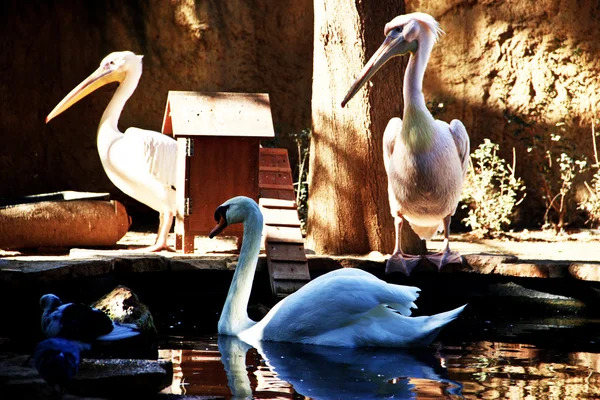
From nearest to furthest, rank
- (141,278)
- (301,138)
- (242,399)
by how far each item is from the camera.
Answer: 1. (242,399)
2. (141,278)
3. (301,138)

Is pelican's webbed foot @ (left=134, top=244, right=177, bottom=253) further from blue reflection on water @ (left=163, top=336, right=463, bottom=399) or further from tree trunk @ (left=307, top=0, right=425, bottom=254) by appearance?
blue reflection on water @ (left=163, top=336, right=463, bottom=399)

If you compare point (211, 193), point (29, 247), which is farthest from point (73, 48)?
point (211, 193)

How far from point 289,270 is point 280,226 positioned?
0.70 metres

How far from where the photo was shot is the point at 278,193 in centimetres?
814

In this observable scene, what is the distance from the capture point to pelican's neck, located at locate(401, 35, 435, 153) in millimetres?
7062

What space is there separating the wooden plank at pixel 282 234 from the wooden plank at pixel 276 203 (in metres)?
0.39

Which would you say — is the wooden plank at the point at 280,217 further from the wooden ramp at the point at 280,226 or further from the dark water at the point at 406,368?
the dark water at the point at 406,368

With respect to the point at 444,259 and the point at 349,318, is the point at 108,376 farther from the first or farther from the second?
the point at 444,259

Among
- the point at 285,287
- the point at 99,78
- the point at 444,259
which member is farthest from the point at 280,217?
the point at 99,78

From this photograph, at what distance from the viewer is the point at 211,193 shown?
7949mm

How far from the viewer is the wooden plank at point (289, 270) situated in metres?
6.89

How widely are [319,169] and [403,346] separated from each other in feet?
9.33

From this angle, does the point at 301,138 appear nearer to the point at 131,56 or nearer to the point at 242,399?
the point at 131,56

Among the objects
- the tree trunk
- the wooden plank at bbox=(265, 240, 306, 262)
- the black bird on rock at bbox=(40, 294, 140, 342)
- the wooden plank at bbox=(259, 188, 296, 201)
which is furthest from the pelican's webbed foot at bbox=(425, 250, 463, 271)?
the black bird on rock at bbox=(40, 294, 140, 342)
